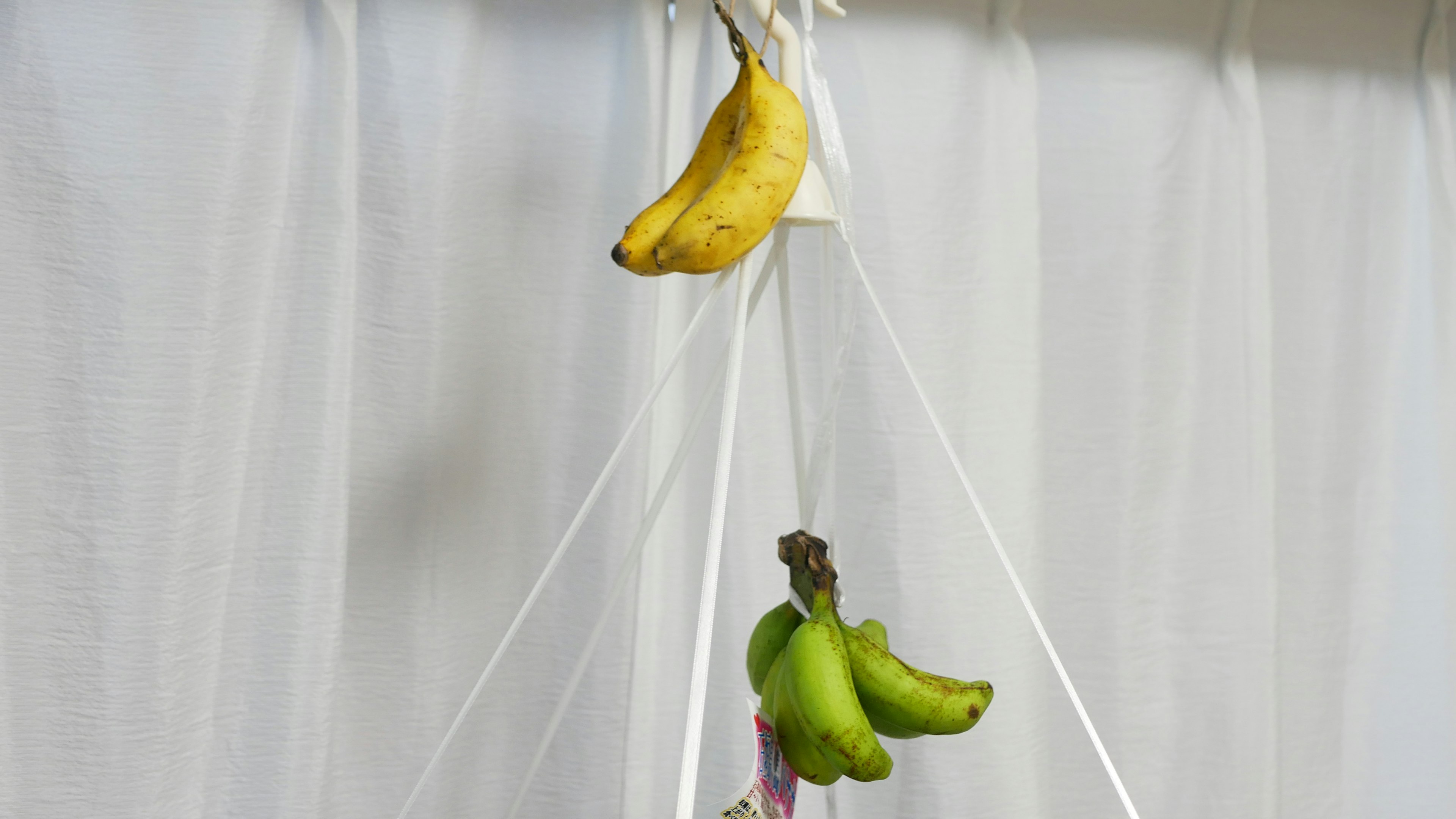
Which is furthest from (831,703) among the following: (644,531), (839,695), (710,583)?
(644,531)

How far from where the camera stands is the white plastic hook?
679 mm

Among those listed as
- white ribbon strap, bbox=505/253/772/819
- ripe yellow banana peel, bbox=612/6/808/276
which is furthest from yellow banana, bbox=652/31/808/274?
white ribbon strap, bbox=505/253/772/819

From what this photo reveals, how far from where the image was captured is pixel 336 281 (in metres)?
0.94

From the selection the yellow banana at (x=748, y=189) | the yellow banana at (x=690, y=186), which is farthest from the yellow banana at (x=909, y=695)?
the yellow banana at (x=748, y=189)

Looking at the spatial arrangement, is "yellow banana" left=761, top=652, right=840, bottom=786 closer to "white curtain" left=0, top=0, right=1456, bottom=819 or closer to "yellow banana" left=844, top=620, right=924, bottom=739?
"yellow banana" left=844, top=620, right=924, bottom=739

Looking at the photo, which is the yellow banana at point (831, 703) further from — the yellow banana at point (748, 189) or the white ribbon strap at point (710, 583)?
the yellow banana at point (748, 189)

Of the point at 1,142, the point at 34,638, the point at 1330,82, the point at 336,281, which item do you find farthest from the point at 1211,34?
the point at 34,638

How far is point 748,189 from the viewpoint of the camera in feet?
2.03

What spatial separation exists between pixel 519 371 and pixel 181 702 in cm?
48

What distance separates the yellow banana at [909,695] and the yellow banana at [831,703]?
1 cm

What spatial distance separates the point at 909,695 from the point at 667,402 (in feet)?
1.62

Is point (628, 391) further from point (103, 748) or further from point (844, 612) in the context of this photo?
point (103, 748)

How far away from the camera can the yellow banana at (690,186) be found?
625 mm

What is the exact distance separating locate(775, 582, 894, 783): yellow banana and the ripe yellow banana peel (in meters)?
0.27
